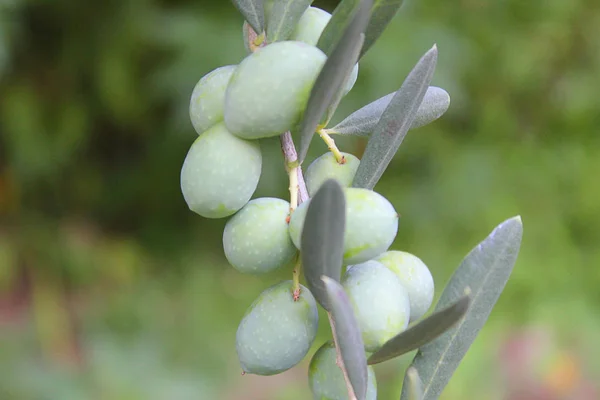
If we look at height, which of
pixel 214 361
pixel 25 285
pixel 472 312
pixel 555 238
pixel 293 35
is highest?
pixel 293 35

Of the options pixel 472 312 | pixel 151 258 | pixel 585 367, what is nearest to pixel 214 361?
pixel 151 258

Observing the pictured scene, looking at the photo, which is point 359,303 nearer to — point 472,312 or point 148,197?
point 472,312

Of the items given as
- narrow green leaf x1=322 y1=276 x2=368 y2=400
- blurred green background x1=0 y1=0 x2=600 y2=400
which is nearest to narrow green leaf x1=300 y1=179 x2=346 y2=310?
narrow green leaf x1=322 y1=276 x2=368 y2=400

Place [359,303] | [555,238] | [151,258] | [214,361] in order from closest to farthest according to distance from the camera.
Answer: [359,303] → [214,361] → [555,238] → [151,258]

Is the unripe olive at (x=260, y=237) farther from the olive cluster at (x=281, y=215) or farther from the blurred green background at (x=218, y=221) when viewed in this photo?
the blurred green background at (x=218, y=221)

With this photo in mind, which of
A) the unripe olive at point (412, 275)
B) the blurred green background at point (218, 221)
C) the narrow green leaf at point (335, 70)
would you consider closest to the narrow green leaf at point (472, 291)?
the unripe olive at point (412, 275)

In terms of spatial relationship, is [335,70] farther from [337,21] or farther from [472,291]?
[472,291]

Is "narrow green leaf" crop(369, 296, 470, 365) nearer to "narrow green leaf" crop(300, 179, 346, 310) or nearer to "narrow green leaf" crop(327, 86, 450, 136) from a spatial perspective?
"narrow green leaf" crop(300, 179, 346, 310)
